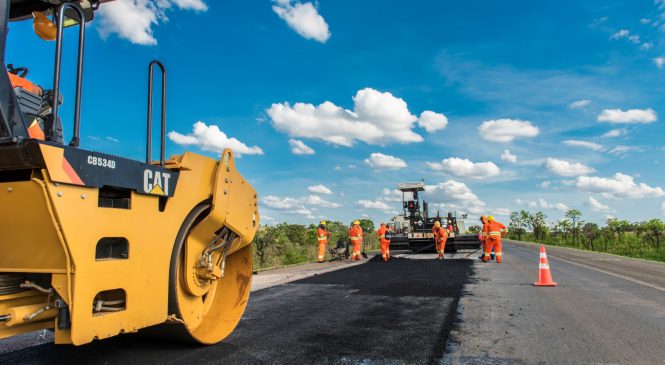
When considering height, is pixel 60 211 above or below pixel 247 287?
above

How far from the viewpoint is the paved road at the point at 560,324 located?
396 cm

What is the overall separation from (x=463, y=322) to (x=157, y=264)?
3.67 m

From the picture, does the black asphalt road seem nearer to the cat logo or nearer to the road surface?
the road surface

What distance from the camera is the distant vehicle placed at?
63.9 feet

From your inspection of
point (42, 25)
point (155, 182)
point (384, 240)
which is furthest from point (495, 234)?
point (42, 25)

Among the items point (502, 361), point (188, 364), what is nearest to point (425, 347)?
point (502, 361)

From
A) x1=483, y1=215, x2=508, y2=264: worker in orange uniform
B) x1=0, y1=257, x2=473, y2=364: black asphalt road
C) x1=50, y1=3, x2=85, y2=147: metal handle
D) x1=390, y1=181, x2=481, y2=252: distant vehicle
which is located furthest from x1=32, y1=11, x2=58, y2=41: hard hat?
x1=390, y1=181, x2=481, y2=252: distant vehicle

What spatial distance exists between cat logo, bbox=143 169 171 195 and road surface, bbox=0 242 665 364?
4.84ft

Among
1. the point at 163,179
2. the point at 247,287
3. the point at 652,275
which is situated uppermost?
the point at 163,179

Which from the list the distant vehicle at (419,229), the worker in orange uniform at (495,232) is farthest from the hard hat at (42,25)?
the distant vehicle at (419,229)

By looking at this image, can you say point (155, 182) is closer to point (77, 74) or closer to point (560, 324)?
point (77, 74)

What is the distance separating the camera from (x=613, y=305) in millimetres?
6512

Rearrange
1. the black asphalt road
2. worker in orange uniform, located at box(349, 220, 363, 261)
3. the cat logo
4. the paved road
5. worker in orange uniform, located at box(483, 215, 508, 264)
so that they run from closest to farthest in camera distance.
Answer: the cat logo → the black asphalt road → the paved road → worker in orange uniform, located at box(483, 215, 508, 264) → worker in orange uniform, located at box(349, 220, 363, 261)

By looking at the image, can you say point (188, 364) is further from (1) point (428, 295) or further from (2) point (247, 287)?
(1) point (428, 295)
